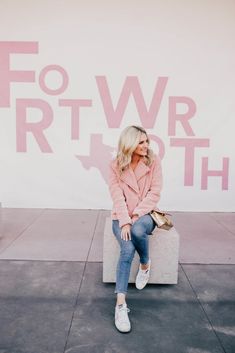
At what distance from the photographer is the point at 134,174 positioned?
2906mm

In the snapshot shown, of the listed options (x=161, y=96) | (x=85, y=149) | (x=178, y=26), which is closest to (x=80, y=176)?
(x=85, y=149)

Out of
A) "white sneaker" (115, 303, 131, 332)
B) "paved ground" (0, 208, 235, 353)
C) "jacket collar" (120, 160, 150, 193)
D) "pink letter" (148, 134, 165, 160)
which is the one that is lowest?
"paved ground" (0, 208, 235, 353)

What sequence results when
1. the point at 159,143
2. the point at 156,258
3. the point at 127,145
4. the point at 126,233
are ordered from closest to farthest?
the point at 126,233 → the point at 127,145 → the point at 156,258 → the point at 159,143

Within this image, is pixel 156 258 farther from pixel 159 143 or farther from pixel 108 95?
pixel 108 95

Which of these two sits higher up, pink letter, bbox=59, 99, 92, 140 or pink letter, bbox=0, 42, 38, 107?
pink letter, bbox=0, 42, 38, 107

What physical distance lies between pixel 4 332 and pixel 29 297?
506mm

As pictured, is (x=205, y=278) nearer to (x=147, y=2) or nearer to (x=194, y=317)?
(x=194, y=317)

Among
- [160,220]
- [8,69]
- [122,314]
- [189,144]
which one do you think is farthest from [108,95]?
→ [122,314]

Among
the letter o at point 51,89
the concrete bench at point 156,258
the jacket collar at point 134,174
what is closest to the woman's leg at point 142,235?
the concrete bench at point 156,258

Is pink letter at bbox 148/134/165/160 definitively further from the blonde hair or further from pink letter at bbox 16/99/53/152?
the blonde hair

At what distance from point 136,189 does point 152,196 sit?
15 centimetres

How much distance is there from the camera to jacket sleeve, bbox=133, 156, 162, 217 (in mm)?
2811

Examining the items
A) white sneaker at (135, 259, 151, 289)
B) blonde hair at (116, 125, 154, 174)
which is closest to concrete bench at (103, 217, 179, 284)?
white sneaker at (135, 259, 151, 289)

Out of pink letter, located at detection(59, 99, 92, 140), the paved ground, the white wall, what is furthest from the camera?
pink letter, located at detection(59, 99, 92, 140)
